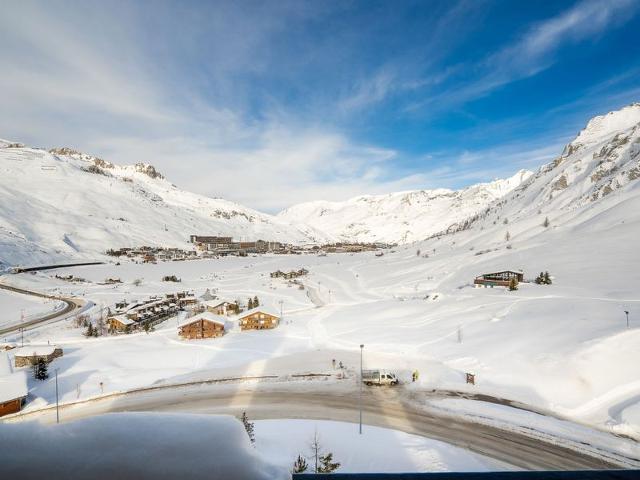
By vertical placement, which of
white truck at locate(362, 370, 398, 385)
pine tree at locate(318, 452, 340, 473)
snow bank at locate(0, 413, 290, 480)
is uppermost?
snow bank at locate(0, 413, 290, 480)

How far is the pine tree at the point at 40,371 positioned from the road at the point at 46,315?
21376mm

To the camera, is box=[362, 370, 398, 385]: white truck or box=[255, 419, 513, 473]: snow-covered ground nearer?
box=[255, 419, 513, 473]: snow-covered ground

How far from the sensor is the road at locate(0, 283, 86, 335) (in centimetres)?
4727

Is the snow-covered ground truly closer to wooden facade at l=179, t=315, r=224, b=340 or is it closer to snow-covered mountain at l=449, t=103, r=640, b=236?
wooden facade at l=179, t=315, r=224, b=340

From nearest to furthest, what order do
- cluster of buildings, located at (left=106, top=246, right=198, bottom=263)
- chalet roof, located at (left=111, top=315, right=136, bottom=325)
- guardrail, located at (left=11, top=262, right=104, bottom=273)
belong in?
chalet roof, located at (left=111, top=315, right=136, bottom=325) < guardrail, located at (left=11, top=262, right=104, bottom=273) < cluster of buildings, located at (left=106, top=246, right=198, bottom=263)

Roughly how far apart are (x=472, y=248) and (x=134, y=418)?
339 feet

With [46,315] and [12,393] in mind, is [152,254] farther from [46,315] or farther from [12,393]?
[12,393]

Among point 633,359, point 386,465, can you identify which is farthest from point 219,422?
point 633,359

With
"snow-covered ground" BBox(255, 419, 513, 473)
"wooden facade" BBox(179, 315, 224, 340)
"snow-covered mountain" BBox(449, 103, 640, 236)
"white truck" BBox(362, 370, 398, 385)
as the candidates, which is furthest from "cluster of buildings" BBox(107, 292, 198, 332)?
"snow-covered mountain" BBox(449, 103, 640, 236)

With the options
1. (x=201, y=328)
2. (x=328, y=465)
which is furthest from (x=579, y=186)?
(x=328, y=465)

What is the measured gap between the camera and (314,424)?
69.2ft

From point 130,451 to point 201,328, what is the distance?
1713 inches

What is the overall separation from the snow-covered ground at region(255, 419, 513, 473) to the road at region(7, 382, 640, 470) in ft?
3.05

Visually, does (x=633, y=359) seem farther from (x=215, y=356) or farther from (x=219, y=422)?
(x=215, y=356)
